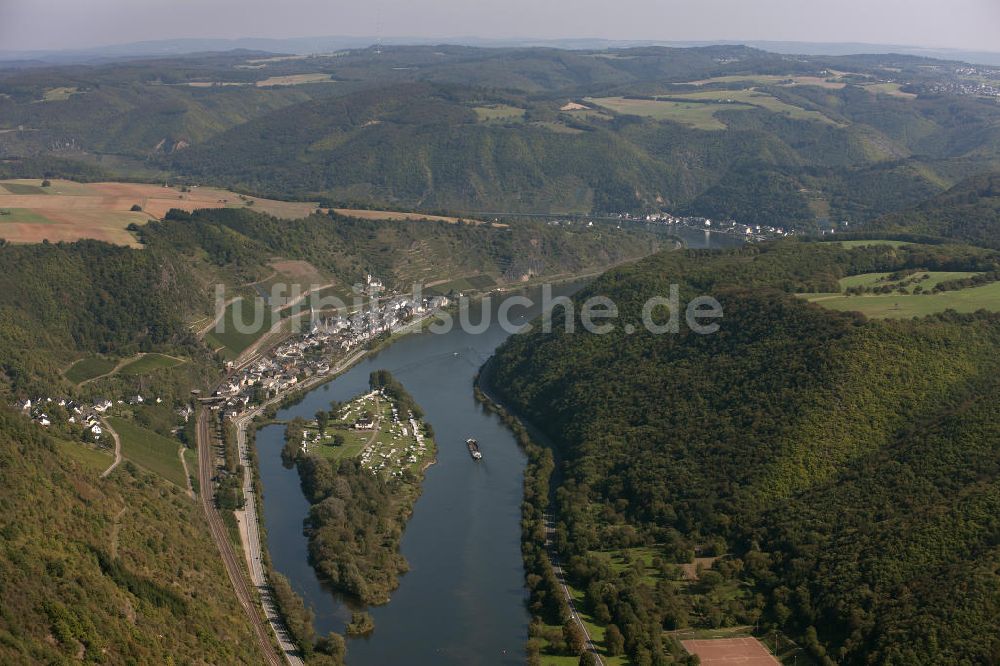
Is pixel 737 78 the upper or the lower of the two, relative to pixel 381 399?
upper

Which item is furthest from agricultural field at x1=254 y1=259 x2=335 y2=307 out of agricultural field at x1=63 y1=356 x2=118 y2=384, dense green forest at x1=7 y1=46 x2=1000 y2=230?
dense green forest at x1=7 y1=46 x2=1000 y2=230

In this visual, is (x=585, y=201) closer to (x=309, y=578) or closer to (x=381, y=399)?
(x=381, y=399)

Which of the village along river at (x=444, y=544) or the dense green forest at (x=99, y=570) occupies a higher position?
the dense green forest at (x=99, y=570)

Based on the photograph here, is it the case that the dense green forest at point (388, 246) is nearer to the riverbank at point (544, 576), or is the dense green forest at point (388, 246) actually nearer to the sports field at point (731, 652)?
the riverbank at point (544, 576)

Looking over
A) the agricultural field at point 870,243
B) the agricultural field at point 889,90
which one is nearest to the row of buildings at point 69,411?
the agricultural field at point 870,243

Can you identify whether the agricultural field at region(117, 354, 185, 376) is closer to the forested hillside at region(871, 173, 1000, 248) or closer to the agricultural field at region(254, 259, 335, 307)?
the agricultural field at region(254, 259, 335, 307)

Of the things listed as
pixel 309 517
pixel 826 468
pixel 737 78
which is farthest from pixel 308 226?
pixel 737 78
